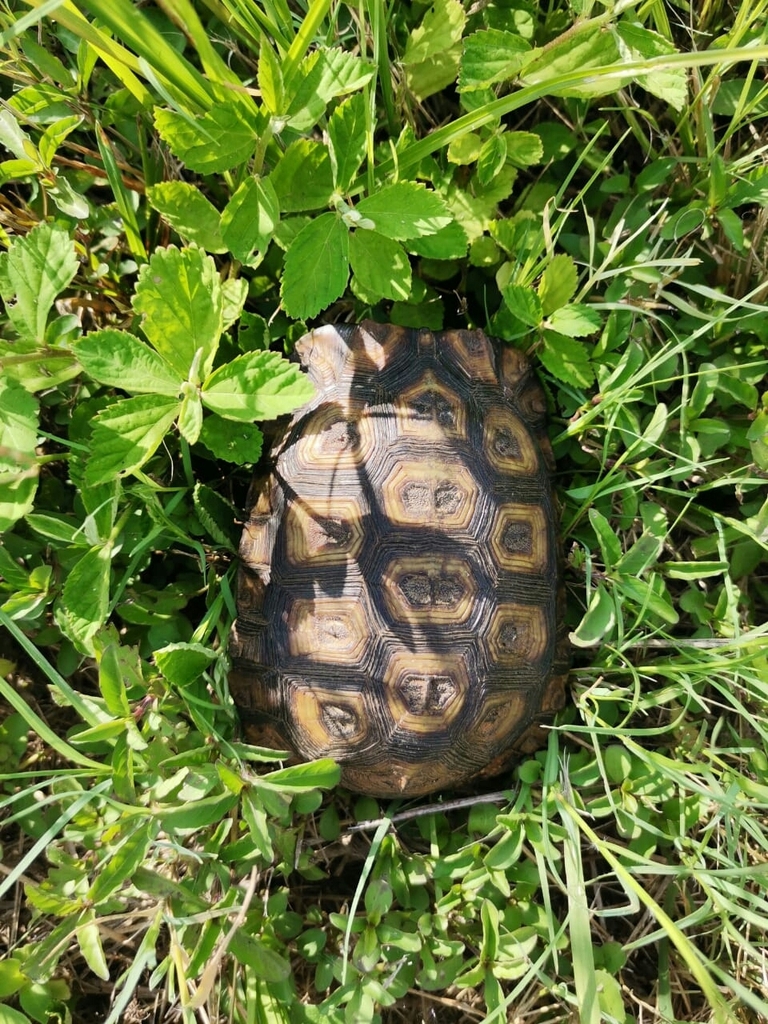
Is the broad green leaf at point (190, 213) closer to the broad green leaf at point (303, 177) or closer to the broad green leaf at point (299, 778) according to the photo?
the broad green leaf at point (303, 177)

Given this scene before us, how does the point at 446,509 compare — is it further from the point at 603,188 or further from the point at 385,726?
the point at 603,188

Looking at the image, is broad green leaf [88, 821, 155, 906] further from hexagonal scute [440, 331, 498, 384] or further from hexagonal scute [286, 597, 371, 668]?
hexagonal scute [440, 331, 498, 384]

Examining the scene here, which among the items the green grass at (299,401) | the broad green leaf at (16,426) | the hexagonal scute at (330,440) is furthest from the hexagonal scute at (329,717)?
the broad green leaf at (16,426)

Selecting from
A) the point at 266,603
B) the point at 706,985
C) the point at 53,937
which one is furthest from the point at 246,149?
the point at 706,985

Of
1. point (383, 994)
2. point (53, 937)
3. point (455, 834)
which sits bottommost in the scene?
point (383, 994)

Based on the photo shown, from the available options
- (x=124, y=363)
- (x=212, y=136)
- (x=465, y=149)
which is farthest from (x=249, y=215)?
(x=465, y=149)
